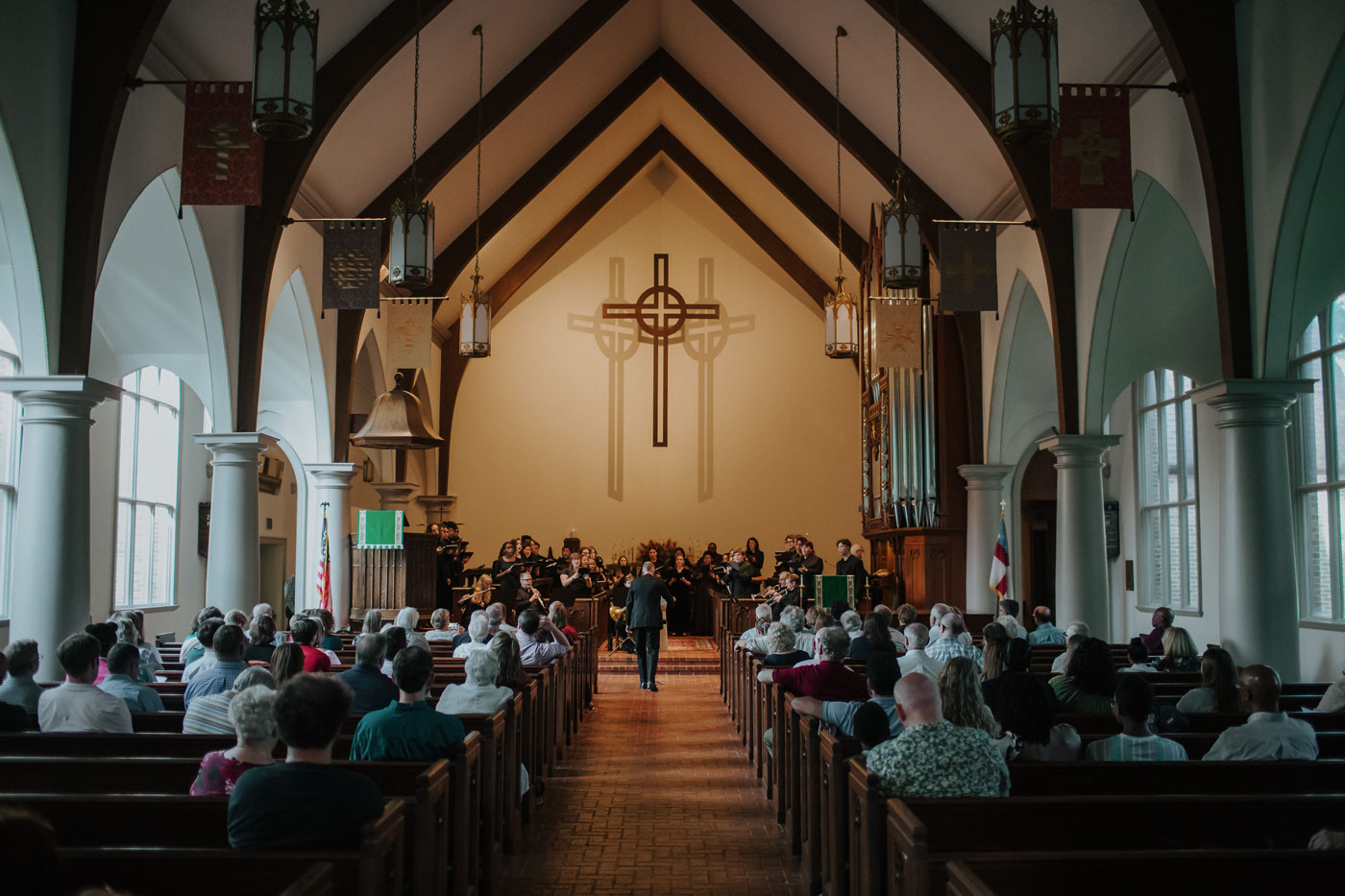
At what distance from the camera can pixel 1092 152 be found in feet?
27.3

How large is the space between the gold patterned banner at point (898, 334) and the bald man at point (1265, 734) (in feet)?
29.5

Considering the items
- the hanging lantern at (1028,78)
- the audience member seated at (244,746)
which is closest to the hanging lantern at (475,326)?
the hanging lantern at (1028,78)

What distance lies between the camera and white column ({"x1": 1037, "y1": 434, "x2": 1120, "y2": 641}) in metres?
10.6

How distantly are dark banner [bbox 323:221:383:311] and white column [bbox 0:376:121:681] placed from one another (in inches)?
149

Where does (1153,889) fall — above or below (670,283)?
below

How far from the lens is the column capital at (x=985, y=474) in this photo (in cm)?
1338

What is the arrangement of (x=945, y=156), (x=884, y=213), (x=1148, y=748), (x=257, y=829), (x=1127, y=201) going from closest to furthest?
1. (x=257, y=829)
2. (x=1148, y=748)
3. (x=1127, y=201)
4. (x=884, y=213)
5. (x=945, y=156)

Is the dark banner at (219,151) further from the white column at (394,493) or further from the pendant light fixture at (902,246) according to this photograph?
the white column at (394,493)

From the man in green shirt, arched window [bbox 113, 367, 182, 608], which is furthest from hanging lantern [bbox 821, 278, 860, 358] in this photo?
the man in green shirt

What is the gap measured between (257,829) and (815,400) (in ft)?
57.8

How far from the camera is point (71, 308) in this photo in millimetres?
7359

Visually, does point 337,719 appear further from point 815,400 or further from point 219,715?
point 815,400

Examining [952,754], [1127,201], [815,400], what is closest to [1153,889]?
[952,754]

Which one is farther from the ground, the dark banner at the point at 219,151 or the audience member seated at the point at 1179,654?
the dark banner at the point at 219,151
